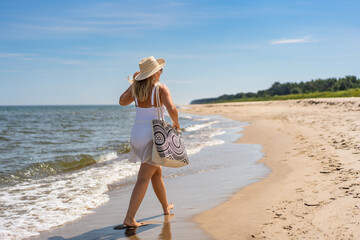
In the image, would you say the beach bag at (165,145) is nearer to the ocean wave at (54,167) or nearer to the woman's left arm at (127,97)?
the woman's left arm at (127,97)

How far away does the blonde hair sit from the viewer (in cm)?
367

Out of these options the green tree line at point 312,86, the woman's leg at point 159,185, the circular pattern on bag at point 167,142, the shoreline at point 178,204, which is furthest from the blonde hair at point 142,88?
the green tree line at point 312,86

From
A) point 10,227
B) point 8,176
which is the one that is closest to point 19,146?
point 8,176

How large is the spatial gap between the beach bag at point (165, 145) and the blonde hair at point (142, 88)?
0.32ft

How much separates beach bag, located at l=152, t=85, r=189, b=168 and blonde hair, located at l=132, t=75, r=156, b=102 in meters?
0.10

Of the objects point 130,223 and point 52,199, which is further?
point 52,199

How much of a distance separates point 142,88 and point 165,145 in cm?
71

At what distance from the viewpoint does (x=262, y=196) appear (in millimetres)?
4602

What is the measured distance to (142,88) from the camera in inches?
146

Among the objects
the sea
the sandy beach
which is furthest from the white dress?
the sea

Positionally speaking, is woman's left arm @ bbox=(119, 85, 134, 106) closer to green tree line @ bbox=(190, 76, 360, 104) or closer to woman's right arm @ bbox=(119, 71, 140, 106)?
woman's right arm @ bbox=(119, 71, 140, 106)

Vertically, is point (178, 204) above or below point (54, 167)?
below

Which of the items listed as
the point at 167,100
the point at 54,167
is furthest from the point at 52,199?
the point at 54,167

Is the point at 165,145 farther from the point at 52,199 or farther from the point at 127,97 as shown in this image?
the point at 52,199
